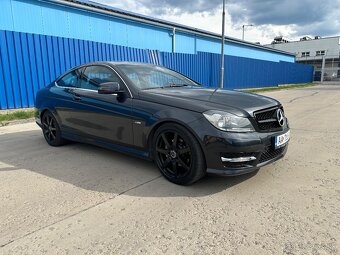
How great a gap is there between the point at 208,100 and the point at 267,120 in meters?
0.74

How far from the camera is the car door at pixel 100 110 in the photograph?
390 cm

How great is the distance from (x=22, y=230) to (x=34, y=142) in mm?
3401

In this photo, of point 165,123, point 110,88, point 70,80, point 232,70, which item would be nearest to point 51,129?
point 70,80

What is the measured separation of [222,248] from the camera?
2264 millimetres

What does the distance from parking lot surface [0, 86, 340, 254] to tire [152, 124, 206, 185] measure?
0.52ft

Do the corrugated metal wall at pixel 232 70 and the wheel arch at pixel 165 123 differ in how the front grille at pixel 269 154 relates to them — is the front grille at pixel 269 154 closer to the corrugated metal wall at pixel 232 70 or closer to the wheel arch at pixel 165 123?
the wheel arch at pixel 165 123

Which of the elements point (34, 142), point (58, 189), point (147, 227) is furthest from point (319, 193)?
point (34, 142)

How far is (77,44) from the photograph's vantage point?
33.9 ft

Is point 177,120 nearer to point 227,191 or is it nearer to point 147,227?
point 227,191

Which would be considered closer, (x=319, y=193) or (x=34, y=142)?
(x=319, y=193)

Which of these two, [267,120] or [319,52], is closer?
[267,120]

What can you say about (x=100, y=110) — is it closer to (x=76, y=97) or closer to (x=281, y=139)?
(x=76, y=97)

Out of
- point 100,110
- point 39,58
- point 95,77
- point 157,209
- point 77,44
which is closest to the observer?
point 157,209

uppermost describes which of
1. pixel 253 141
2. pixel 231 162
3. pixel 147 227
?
pixel 253 141
